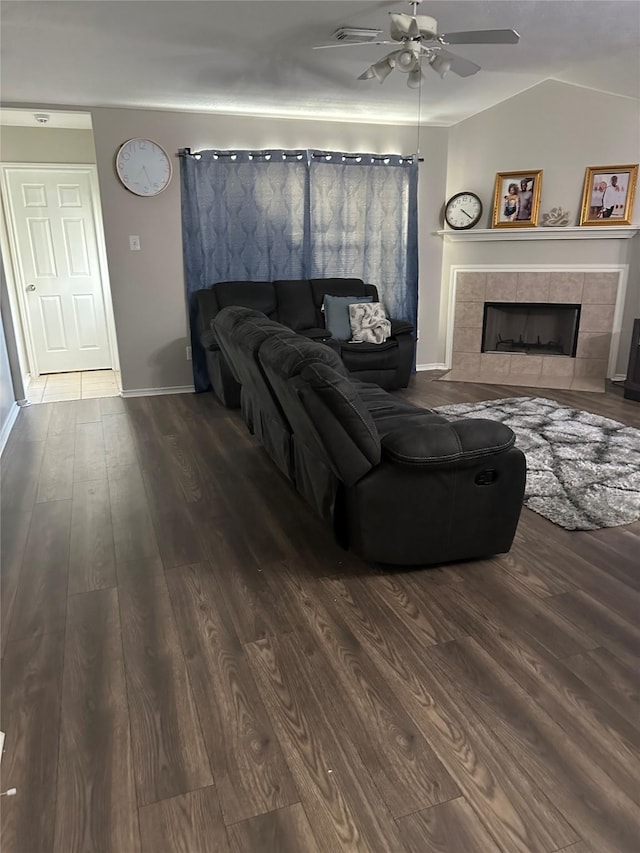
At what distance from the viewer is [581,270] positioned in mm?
5512

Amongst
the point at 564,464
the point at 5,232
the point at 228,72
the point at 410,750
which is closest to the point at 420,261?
the point at 228,72

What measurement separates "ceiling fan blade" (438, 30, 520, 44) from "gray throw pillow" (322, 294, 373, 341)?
99.0 inches

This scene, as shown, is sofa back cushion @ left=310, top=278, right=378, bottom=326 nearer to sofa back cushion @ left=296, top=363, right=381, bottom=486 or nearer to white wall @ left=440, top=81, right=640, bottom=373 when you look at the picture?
white wall @ left=440, top=81, right=640, bottom=373

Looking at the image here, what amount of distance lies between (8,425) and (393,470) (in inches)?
132

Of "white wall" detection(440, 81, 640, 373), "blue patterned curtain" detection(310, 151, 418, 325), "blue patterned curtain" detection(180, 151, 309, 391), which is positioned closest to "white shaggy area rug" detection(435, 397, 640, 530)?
"white wall" detection(440, 81, 640, 373)

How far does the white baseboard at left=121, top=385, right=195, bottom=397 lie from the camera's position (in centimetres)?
543

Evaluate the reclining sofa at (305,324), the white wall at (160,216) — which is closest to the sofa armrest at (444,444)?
the reclining sofa at (305,324)

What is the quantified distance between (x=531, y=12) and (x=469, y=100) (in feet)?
6.07

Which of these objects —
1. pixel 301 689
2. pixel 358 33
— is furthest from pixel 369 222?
pixel 301 689

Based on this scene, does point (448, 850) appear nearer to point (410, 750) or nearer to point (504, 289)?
point (410, 750)

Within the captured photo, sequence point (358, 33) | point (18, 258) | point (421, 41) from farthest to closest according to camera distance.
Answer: point (18, 258) → point (421, 41) → point (358, 33)

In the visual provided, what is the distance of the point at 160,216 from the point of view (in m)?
5.20

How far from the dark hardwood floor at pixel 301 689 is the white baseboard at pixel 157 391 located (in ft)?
8.11

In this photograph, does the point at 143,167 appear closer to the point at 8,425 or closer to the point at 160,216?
the point at 160,216
